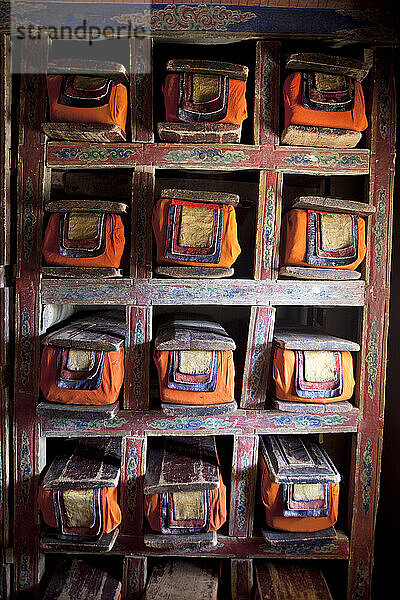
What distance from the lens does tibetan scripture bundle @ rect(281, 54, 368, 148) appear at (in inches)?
114

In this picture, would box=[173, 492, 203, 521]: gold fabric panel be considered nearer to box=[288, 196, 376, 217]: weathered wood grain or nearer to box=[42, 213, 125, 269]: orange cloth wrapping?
box=[42, 213, 125, 269]: orange cloth wrapping

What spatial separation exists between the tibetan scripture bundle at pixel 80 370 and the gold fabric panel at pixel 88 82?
4.84 ft

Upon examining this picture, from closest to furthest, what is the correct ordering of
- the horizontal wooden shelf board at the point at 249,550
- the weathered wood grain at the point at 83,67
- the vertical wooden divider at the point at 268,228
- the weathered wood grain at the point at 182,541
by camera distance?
the weathered wood grain at the point at 83,67 < the weathered wood grain at the point at 182,541 < the vertical wooden divider at the point at 268,228 < the horizontal wooden shelf board at the point at 249,550

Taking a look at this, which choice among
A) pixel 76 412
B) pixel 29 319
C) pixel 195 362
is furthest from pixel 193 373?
pixel 29 319

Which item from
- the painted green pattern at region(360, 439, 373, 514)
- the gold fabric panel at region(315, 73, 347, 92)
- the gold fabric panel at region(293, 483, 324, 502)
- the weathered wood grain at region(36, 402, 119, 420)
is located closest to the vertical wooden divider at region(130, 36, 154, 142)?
the gold fabric panel at region(315, 73, 347, 92)

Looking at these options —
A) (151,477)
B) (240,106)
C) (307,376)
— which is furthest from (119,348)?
(240,106)

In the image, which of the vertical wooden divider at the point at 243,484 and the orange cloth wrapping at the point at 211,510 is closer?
the orange cloth wrapping at the point at 211,510

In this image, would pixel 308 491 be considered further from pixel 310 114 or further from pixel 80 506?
pixel 310 114

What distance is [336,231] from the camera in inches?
118

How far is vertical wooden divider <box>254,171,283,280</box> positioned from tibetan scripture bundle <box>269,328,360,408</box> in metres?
0.46

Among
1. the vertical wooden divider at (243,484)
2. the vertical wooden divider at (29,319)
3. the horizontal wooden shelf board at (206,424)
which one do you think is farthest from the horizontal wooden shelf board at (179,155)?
the vertical wooden divider at (243,484)

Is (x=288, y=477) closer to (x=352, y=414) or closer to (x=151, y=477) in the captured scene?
(x=352, y=414)

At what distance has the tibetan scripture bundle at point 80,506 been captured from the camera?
2.89 meters

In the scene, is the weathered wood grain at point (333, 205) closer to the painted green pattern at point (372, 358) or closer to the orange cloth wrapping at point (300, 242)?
the orange cloth wrapping at point (300, 242)
